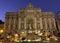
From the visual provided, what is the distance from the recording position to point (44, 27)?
4325 cm

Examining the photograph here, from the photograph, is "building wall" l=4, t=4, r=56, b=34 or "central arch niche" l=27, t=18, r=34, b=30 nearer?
"building wall" l=4, t=4, r=56, b=34

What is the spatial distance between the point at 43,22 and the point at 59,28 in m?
6.78

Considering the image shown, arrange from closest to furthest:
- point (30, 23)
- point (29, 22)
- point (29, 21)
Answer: point (30, 23)
point (29, 22)
point (29, 21)

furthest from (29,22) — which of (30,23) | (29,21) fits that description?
(30,23)

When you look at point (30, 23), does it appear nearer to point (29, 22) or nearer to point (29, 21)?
point (29, 22)

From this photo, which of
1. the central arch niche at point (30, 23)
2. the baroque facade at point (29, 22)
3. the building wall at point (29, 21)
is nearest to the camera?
the baroque facade at point (29, 22)

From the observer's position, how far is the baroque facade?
42.3 meters

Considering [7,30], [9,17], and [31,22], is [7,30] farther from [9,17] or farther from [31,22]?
[31,22]

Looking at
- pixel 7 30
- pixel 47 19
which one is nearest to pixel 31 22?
pixel 47 19

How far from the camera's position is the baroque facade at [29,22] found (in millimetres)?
42312

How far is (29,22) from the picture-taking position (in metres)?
44.9

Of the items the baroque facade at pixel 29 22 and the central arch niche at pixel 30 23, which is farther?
the central arch niche at pixel 30 23

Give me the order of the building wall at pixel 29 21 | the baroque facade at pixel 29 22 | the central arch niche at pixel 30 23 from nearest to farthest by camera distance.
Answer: the baroque facade at pixel 29 22
the building wall at pixel 29 21
the central arch niche at pixel 30 23

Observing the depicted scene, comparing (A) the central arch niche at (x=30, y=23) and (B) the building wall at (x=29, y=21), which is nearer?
(B) the building wall at (x=29, y=21)
